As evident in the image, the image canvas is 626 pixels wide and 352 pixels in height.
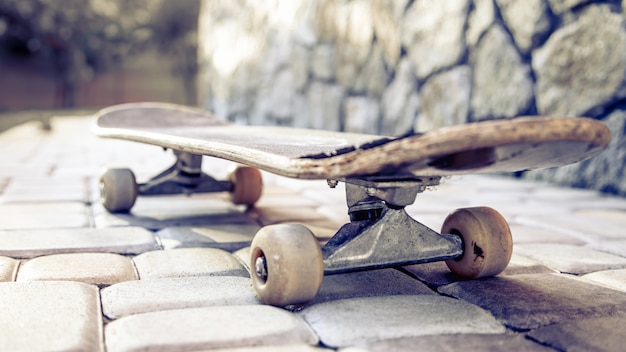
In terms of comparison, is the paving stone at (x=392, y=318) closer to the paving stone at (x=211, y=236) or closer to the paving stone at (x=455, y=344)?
A: the paving stone at (x=455, y=344)

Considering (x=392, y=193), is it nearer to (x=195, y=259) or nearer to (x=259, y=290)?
(x=259, y=290)

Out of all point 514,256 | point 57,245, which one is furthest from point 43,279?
point 514,256

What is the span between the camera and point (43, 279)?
1.33 m

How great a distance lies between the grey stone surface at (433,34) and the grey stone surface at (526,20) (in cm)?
27

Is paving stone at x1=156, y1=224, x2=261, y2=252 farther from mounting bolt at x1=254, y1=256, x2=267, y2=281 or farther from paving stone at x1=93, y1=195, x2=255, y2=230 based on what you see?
mounting bolt at x1=254, y1=256, x2=267, y2=281

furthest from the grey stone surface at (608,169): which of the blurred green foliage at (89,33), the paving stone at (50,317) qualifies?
the blurred green foliage at (89,33)

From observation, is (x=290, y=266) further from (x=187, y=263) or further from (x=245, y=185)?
(x=245, y=185)

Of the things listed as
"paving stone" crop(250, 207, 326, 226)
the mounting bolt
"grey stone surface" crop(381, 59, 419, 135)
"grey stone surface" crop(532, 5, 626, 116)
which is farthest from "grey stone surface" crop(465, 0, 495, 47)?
the mounting bolt

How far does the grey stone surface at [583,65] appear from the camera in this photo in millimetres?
2775

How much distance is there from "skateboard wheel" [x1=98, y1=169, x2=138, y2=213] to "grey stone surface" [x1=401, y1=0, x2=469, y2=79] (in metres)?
2.17

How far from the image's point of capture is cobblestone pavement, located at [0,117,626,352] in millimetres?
1016

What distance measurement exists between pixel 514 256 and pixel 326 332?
0.79m

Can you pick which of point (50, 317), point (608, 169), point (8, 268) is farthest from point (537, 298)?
point (608, 169)

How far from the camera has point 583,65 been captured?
9.61ft
